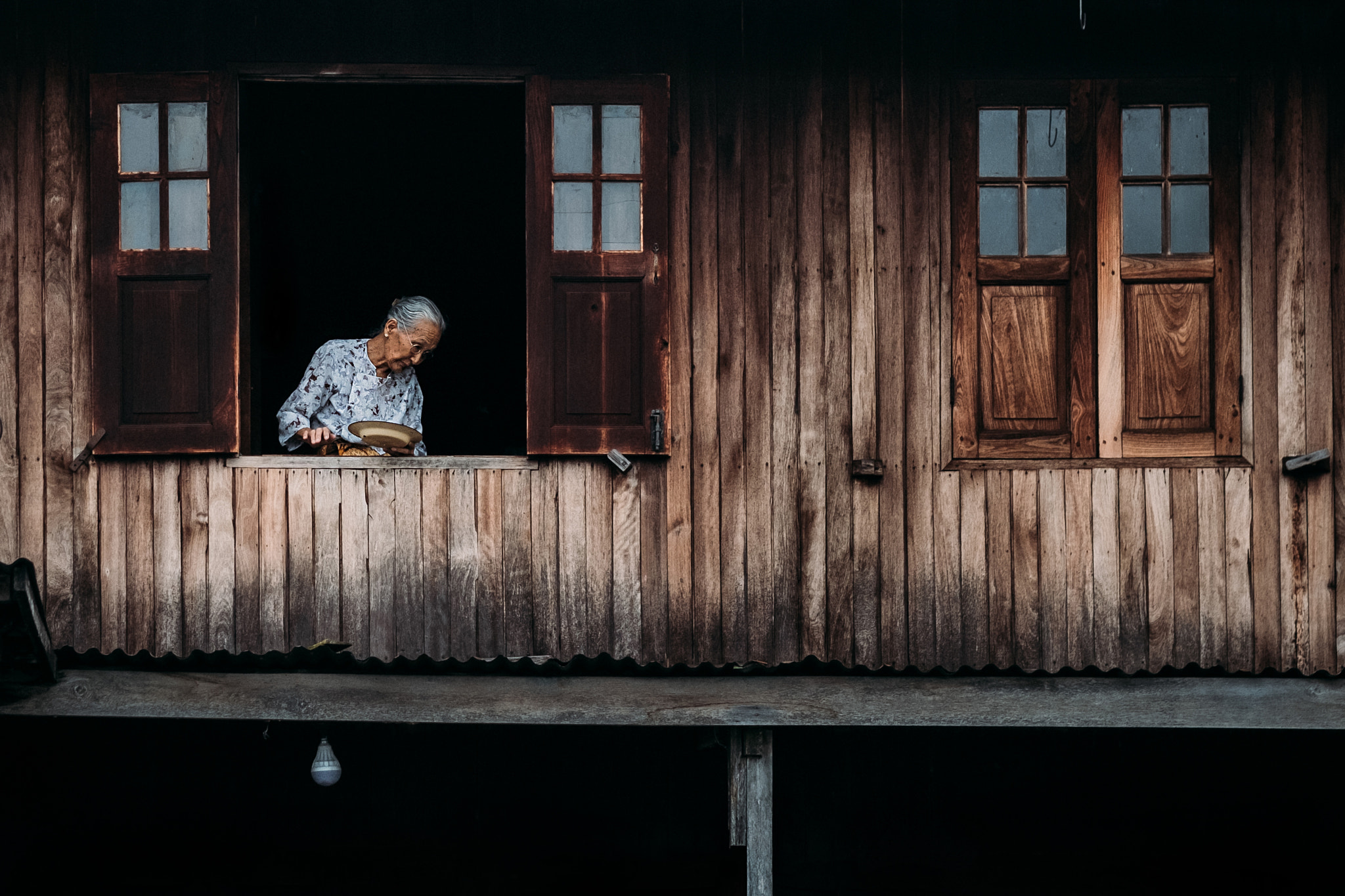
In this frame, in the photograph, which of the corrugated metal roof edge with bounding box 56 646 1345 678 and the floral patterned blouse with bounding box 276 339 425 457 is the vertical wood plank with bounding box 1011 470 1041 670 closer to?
the corrugated metal roof edge with bounding box 56 646 1345 678

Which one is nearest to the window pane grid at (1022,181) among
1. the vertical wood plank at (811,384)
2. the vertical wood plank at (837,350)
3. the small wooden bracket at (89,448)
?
the vertical wood plank at (837,350)

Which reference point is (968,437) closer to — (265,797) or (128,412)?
(128,412)

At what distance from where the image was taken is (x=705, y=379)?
504 cm

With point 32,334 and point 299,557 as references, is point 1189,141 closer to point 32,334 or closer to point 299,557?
point 299,557

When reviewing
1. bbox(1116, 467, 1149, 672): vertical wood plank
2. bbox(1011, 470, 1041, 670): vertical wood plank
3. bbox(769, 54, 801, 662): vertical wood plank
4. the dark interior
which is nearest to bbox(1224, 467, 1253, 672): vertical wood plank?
bbox(1116, 467, 1149, 672): vertical wood plank

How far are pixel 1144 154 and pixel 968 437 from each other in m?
1.43

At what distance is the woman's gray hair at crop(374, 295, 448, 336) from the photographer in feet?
18.9

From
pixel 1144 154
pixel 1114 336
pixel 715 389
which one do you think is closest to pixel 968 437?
pixel 1114 336

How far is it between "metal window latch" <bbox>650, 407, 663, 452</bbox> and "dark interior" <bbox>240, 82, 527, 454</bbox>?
338 cm

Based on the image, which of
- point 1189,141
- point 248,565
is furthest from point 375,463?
point 1189,141

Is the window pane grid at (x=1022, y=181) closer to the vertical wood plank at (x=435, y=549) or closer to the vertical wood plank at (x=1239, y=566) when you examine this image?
the vertical wood plank at (x=1239, y=566)

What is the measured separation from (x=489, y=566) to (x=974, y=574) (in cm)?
205

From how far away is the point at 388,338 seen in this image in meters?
5.74

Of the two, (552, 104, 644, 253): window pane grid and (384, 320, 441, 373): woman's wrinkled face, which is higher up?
(552, 104, 644, 253): window pane grid
